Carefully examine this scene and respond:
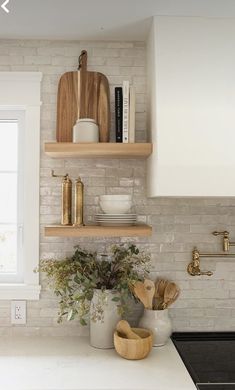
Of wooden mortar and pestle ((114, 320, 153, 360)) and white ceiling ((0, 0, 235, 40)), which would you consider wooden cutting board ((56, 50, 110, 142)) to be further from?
wooden mortar and pestle ((114, 320, 153, 360))

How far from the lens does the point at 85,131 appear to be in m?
1.85

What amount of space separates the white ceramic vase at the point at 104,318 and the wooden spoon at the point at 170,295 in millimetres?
238

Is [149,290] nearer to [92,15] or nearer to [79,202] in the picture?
[79,202]

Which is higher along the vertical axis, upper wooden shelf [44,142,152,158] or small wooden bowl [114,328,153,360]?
upper wooden shelf [44,142,152,158]

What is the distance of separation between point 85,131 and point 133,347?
3.19 ft

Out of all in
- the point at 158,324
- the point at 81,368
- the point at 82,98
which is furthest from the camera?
the point at 82,98

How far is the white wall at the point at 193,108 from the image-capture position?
173cm

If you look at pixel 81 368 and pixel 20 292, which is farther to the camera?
pixel 20 292

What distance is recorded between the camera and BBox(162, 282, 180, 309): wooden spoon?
191cm

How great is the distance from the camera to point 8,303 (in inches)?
79.2

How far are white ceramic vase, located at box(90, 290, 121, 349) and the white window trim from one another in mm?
343

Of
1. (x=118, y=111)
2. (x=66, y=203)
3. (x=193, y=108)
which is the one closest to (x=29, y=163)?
(x=66, y=203)

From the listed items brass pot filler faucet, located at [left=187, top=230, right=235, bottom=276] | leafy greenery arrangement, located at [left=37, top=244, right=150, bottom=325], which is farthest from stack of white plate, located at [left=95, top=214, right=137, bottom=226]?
brass pot filler faucet, located at [left=187, top=230, right=235, bottom=276]

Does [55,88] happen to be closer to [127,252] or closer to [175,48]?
[175,48]
